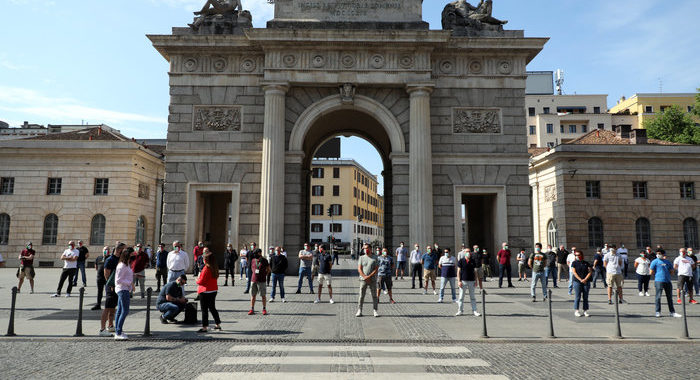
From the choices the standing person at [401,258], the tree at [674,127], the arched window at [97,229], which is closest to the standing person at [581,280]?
the standing person at [401,258]

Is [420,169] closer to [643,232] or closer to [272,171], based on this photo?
[272,171]

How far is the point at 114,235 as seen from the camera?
3316cm

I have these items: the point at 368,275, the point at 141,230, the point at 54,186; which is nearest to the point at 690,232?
the point at 368,275

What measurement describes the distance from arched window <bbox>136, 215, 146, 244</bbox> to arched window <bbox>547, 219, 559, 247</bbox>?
30.8 meters

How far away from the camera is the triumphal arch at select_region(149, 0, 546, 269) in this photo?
23516 millimetres

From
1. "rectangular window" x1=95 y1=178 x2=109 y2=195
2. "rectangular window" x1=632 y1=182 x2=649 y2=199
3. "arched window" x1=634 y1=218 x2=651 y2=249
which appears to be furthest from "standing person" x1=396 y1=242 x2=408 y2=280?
"rectangular window" x1=95 y1=178 x2=109 y2=195

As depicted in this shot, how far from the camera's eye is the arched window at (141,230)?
35.9 meters

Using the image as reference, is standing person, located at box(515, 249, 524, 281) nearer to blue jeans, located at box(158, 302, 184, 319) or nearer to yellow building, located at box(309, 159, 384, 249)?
blue jeans, located at box(158, 302, 184, 319)

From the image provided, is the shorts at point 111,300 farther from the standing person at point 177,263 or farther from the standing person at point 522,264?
the standing person at point 522,264

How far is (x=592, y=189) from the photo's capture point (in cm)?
3284

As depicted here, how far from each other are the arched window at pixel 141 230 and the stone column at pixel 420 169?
2285cm

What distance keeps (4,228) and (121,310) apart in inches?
1213

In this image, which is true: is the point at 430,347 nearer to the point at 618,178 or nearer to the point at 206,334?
the point at 206,334

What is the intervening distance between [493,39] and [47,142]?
30.5 m
